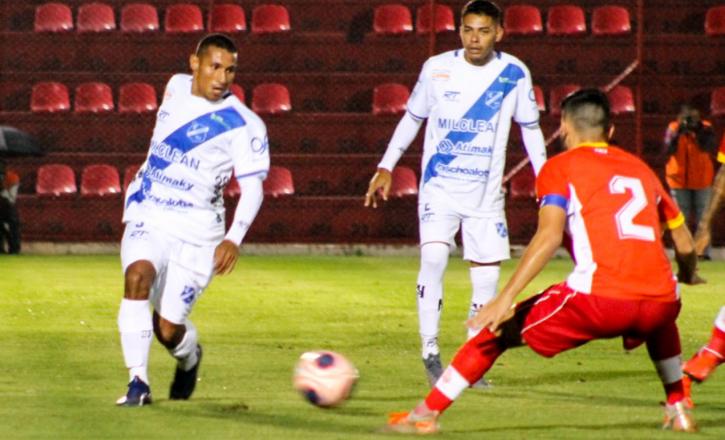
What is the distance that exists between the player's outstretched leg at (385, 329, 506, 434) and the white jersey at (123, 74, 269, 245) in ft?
5.65

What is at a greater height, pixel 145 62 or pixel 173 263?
pixel 173 263

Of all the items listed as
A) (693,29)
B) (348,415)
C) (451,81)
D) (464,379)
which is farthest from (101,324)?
(693,29)

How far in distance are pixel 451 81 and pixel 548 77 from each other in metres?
13.1

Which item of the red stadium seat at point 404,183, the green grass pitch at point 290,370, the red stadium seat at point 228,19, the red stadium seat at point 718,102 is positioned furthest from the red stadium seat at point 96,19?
the red stadium seat at point 718,102

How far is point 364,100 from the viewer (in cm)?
2261

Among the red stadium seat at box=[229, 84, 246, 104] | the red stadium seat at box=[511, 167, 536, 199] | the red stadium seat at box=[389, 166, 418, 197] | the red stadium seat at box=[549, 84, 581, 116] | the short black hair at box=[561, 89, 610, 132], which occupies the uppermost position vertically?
the short black hair at box=[561, 89, 610, 132]

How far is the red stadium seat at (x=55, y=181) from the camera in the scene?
70.1ft

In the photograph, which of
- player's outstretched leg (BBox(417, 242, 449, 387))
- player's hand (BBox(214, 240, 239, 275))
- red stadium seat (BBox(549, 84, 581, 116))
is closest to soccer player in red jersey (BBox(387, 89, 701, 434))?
player's hand (BBox(214, 240, 239, 275))

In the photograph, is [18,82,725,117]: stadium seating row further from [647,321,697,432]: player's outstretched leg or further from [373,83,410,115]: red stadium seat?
[647,321,697,432]: player's outstretched leg

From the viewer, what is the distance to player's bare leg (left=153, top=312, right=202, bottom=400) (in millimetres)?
8422

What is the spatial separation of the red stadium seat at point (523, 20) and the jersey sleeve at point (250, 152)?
582 inches

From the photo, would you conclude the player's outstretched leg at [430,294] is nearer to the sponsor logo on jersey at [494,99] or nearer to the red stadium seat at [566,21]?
the sponsor logo on jersey at [494,99]

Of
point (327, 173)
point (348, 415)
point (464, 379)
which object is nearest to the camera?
point (464, 379)

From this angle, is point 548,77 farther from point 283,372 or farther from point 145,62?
point 283,372
